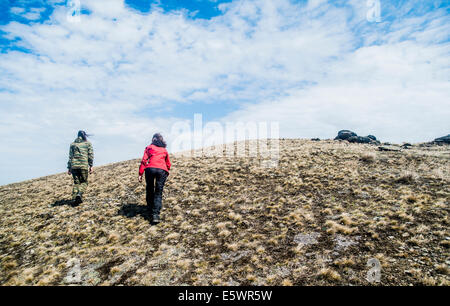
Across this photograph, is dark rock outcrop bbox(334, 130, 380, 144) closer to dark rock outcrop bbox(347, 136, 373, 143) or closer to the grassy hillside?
dark rock outcrop bbox(347, 136, 373, 143)

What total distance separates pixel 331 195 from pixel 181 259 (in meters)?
9.13

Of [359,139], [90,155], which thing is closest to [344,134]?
[359,139]

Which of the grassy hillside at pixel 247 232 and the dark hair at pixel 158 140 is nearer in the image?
the grassy hillside at pixel 247 232

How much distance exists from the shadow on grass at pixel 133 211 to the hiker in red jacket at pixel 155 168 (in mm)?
1273

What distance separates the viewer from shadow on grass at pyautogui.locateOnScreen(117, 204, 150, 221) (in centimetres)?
1130

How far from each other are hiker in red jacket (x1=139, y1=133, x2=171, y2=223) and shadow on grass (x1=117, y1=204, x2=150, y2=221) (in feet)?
4.18

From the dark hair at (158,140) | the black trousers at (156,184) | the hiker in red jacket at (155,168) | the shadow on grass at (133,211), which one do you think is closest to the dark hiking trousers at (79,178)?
the shadow on grass at (133,211)

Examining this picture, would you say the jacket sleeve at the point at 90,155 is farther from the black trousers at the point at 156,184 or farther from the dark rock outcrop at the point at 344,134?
the dark rock outcrop at the point at 344,134

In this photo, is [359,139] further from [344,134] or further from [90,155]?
[90,155]

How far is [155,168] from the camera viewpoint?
9727 mm

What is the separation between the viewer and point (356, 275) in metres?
6.01

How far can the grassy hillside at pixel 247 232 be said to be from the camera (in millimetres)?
6551
